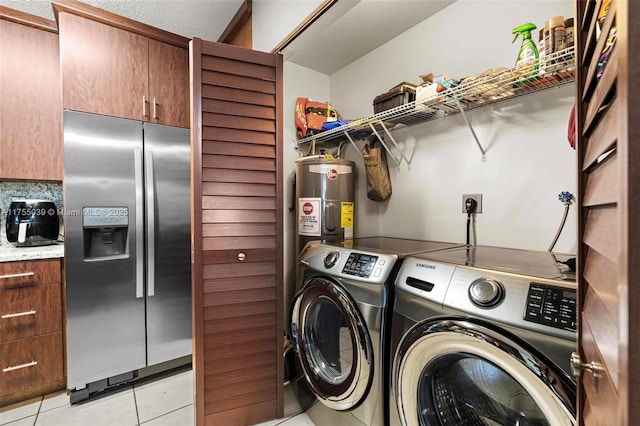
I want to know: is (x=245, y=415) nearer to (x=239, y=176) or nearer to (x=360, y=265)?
(x=360, y=265)

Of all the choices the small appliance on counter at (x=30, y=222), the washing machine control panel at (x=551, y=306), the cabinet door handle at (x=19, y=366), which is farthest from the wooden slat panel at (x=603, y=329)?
the small appliance on counter at (x=30, y=222)

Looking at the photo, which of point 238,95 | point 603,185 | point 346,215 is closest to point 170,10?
point 238,95

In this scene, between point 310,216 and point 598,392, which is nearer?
point 598,392

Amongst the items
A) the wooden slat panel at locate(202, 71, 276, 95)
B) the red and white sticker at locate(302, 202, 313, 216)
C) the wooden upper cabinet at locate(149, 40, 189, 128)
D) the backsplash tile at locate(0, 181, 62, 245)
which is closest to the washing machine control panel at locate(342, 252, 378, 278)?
the red and white sticker at locate(302, 202, 313, 216)

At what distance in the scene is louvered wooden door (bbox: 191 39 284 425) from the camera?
1.41 metres

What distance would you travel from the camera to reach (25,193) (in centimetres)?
221

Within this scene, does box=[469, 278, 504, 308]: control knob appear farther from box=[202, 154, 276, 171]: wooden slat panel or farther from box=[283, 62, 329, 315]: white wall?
box=[283, 62, 329, 315]: white wall

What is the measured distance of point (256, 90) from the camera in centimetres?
151

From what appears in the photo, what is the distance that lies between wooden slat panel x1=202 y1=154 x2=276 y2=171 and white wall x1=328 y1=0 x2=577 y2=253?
38.4 inches

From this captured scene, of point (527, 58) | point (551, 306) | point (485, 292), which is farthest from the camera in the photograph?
point (527, 58)

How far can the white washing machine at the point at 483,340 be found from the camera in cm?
Answer: 72

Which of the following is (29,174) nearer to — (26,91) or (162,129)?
(26,91)

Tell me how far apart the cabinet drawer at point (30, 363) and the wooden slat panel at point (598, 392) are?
8.44 ft

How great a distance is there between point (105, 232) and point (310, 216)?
1.36 m
